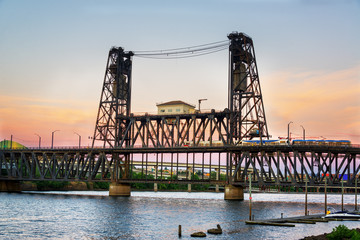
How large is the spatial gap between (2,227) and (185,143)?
67.3 m

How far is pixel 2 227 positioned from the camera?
56.5m

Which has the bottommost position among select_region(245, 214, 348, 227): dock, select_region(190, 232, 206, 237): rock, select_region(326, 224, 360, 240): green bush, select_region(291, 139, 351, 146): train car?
select_region(245, 214, 348, 227): dock

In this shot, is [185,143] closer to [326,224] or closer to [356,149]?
[356,149]

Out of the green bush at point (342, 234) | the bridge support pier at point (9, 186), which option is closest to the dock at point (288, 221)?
the green bush at point (342, 234)

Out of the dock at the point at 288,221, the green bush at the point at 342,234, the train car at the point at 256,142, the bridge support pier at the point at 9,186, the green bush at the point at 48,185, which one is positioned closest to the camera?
the green bush at the point at 342,234

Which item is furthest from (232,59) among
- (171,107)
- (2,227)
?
(2,227)

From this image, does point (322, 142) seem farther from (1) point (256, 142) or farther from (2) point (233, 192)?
(2) point (233, 192)

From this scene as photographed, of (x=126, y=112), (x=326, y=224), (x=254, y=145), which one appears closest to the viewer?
(x=326, y=224)

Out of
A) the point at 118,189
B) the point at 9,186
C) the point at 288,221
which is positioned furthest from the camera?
the point at 9,186

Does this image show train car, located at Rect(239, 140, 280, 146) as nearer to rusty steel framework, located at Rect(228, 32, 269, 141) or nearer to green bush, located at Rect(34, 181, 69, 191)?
rusty steel framework, located at Rect(228, 32, 269, 141)

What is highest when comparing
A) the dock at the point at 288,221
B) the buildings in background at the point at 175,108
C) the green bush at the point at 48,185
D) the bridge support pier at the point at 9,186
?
the buildings in background at the point at 175,108

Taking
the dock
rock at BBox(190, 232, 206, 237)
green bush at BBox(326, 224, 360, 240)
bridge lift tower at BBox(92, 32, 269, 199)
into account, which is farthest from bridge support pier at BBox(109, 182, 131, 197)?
green bush at BBox(326, 224, 360, 240)

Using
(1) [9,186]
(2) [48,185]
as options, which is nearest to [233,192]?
(1) [9,186]

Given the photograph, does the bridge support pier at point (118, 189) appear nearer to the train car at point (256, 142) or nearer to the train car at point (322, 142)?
the train car at point (256, 142)
